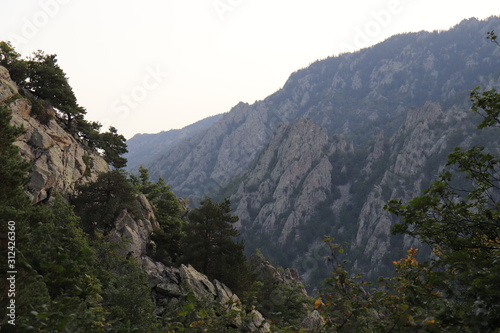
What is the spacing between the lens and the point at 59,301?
5070 mm

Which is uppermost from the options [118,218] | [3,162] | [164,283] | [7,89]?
[7,89]

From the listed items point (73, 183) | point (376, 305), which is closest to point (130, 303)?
point (376, 305)

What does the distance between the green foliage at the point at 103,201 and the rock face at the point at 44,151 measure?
6.62 feet

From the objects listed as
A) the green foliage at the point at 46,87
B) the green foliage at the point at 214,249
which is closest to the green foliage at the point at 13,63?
the green foliage at the point at 46,87

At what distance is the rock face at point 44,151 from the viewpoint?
28288 mm

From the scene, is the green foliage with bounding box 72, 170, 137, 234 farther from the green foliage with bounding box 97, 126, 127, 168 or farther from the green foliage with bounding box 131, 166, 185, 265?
the green foliage with bounding box 97, 126, 127, 168

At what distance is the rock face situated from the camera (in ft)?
92.8

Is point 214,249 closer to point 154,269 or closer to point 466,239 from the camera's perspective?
point 154,269

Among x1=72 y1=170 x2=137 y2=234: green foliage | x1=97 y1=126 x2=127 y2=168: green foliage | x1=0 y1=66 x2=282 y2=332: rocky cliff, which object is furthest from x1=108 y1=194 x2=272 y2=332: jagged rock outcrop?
x1=97 y1=126 x2=127 y2=168: green foliage

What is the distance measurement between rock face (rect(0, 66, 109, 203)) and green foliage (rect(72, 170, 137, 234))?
2.02 metres

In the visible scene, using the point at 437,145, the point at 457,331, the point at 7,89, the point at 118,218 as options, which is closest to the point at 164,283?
the point at 118,218

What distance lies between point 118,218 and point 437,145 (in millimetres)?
200074

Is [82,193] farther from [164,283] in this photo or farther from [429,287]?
[429,287]

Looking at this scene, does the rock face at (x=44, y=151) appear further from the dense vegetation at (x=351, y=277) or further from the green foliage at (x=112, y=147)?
the green foliage at (x=112, y=147)
